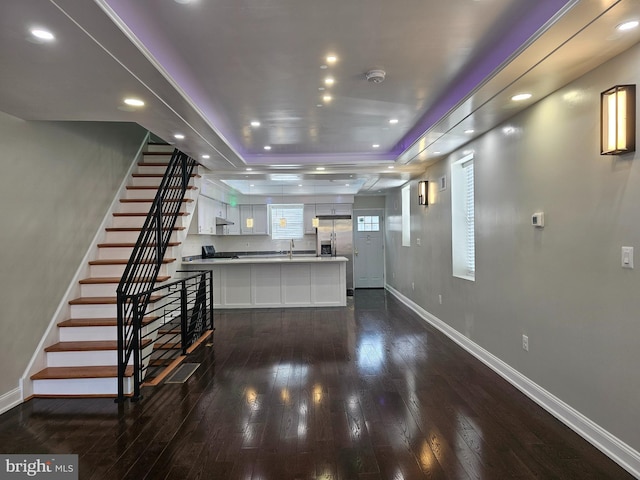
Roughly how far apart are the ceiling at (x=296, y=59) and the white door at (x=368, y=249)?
18.1 ft

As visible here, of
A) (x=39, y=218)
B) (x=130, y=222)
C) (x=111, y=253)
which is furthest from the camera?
(x=130, y=222)

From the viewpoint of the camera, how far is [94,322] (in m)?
3.57

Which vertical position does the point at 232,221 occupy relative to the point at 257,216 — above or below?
below

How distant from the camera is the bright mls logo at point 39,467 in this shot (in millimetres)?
2186

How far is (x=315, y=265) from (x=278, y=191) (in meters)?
2.63

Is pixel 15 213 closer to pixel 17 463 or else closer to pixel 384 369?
pixel 17 463

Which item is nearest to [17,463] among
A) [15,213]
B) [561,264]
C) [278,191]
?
[15,213]

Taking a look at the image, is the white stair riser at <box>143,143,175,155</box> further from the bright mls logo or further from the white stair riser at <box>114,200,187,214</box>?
the bright mls logo

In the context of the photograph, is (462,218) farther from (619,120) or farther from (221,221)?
(221,221)

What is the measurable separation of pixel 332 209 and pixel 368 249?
1.53 metres

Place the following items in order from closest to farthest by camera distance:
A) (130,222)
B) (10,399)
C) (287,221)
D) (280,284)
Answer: (10,399) → (130,222) → (280,284) → (287,221)

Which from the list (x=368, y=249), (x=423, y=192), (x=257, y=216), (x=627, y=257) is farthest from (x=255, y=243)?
(x=627, y=257)

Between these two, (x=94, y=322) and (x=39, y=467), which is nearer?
(x=39, y=467)

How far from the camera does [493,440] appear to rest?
2441mm
